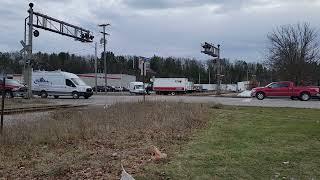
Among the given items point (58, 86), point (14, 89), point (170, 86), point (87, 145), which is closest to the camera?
point (87, 145)

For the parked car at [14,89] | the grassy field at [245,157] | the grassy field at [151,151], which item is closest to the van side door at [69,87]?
the parked car at [14,89]

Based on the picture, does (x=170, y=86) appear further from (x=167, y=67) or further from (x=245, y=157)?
(x=167, y=67)

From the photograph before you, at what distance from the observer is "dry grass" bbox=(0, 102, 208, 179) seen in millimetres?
8219

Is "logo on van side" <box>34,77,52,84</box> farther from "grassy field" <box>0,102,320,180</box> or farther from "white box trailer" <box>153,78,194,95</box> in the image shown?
"grassy field" <box>0,102,320,180</box>

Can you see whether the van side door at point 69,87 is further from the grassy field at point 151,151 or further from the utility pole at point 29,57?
the grassy field at point 151,151

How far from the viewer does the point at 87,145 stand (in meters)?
10.7

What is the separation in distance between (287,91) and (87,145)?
35.5 meters

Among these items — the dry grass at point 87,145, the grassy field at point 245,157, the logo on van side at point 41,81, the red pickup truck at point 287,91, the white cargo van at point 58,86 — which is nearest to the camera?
the grassy field at point 245,157

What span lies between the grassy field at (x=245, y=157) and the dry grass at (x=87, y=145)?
0.51 m

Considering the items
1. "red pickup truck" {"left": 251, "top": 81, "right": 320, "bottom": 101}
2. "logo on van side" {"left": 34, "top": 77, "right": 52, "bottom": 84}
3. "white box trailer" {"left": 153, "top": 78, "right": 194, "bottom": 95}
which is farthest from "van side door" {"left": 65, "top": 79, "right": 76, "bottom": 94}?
"white box trailer" {"left": 153, "top": 78, "right": 194, "bottom": 95}

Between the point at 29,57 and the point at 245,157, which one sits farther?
the point at 29,57

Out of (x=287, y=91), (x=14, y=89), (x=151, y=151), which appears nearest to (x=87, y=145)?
(x=151, y=151)

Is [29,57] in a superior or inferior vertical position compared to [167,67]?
inferior

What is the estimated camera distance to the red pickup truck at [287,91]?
43188 millimetres
